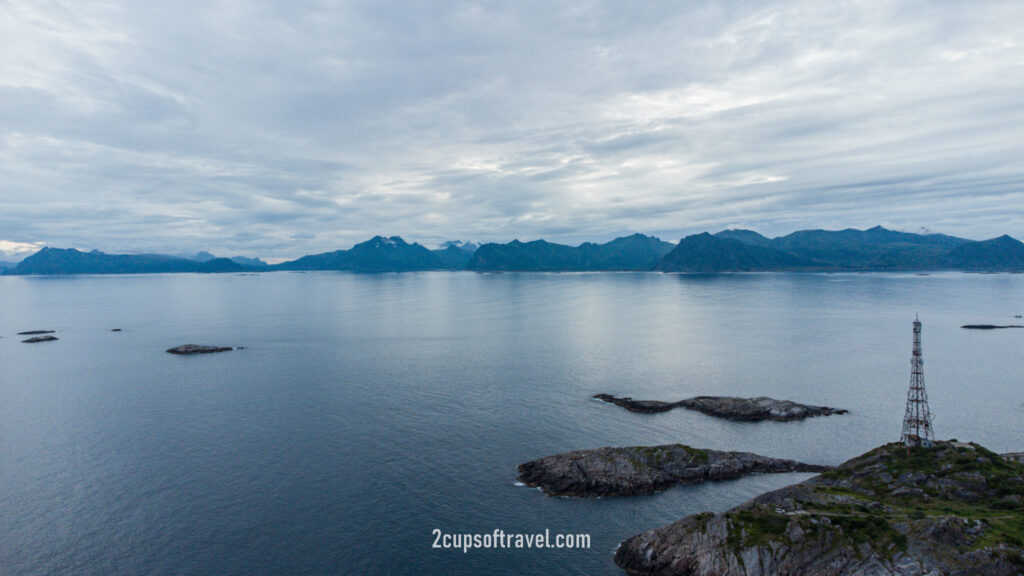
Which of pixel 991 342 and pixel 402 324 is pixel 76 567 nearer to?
pixel 402 324

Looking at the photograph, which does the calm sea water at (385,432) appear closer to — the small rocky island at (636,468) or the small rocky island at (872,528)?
the small rocky island at (636,468)

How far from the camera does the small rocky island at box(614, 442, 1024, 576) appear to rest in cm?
3669

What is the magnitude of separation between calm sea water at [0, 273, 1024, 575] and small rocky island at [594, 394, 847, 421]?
94.5 inches

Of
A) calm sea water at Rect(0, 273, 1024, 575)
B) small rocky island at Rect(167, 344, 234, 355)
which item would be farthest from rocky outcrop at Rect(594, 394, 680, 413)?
small rocky island at Rect(167, 344, 234, 355)

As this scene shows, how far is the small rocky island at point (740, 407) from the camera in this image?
80750 millimetres

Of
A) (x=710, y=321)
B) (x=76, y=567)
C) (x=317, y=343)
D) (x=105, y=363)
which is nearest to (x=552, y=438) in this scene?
(x=76, y=567)

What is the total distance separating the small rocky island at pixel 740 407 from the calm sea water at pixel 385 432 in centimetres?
240

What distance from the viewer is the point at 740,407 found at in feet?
271

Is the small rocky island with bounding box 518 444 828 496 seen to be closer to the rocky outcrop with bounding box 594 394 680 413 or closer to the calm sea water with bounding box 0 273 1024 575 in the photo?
the calm sea water with bounding box 0 273 1024 575

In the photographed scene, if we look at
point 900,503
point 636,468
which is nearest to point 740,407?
point 636,468

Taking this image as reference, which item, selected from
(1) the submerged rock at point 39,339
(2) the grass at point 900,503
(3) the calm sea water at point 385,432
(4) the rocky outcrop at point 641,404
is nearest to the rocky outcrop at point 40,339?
(1) the submerged rock at point 39,339

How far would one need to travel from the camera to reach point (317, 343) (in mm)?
147875

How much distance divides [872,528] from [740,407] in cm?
4458

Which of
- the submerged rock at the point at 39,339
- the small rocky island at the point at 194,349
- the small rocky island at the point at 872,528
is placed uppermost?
the submerged rock at the point at 39,339
